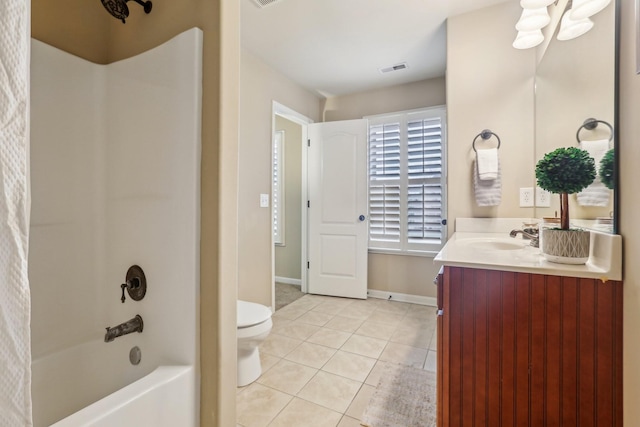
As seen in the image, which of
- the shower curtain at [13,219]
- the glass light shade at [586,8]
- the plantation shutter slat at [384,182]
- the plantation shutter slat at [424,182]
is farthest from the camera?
the plantation shutter slat at [384,182]

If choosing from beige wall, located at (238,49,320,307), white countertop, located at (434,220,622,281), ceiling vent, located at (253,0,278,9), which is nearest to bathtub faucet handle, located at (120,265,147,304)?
white countertop, located at (434,220,622,281)

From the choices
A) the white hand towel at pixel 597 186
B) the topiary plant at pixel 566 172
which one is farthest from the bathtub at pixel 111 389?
the white hand towel at pixel 597 186

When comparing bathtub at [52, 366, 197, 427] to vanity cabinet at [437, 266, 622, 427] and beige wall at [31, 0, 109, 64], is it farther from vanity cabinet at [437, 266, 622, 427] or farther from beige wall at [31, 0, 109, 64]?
beige wall at [31, 0, 109, 64]

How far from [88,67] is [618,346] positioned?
222cm

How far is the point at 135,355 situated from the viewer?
1.11m

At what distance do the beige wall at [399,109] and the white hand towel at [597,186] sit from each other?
→ 1990 mm

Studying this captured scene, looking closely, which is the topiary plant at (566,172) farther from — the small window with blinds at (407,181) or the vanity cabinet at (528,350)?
the small window with blinds at (407,181)

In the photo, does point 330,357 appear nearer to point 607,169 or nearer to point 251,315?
point 251,315

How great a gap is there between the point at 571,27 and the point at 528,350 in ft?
4.98

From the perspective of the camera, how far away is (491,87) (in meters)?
2.14

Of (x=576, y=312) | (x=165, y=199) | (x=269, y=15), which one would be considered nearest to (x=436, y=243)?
(x=576, y=312)

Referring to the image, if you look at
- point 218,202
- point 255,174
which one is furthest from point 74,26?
point 255,174

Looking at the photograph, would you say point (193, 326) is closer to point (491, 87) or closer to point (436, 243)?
point (491, 87)

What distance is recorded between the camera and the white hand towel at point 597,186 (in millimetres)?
1093
